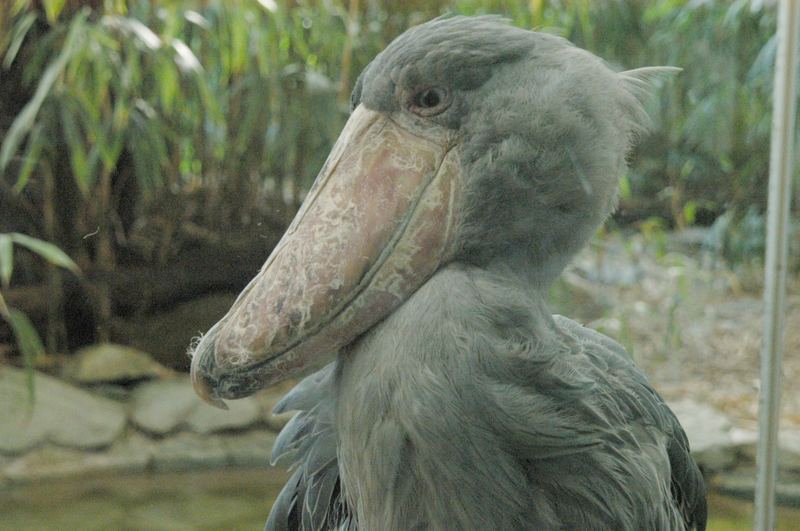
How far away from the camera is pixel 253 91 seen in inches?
57.8

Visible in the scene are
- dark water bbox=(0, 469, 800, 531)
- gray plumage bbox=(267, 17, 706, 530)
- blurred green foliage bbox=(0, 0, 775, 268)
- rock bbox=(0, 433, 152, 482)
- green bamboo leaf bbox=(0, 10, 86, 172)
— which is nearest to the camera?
gray plumage bbox=(267, 17, 706, 530)

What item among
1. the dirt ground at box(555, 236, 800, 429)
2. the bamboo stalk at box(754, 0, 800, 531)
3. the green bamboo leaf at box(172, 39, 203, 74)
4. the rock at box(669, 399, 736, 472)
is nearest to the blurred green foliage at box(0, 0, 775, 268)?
the green bamboo leaf at box(172, 39, 203, 74)

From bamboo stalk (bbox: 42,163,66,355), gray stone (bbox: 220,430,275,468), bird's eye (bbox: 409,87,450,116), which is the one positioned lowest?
gray stone (bbox: 220,430,275,468)

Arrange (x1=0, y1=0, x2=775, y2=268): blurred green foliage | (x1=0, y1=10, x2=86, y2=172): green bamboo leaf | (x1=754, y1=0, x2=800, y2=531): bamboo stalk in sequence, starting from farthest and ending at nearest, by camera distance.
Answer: (x1=0, y1=10, x2=86, y2=172): green bamboo leaf, (x1=0, y1=0, x2=775, y2=268): blurred green foliage, (x1=754, y1=0, x2=800, y2=531): bamboo stalk

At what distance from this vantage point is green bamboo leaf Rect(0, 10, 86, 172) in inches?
57.9

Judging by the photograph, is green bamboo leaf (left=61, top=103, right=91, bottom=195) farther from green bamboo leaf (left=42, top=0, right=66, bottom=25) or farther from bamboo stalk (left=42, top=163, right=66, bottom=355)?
bamboo stalk (left=42, top=163, right=66, bottom=355)

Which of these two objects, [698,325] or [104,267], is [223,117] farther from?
[698,325]

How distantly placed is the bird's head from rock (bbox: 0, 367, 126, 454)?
1184 mm

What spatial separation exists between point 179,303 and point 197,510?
0.31 meters

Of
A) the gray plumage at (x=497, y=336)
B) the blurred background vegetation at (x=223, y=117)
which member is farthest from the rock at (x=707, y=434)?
the gray plumage at (x=497, y=336)

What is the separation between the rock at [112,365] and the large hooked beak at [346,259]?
0.98 metres

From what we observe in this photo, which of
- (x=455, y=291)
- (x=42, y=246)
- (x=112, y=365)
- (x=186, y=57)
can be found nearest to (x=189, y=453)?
(x=112, y=365)

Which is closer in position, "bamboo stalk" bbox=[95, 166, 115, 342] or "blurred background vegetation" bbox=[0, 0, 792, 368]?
"blurred background vegetation" bbox=[0, 0, 792, 368]

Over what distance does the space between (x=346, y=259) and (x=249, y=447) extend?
997mm
